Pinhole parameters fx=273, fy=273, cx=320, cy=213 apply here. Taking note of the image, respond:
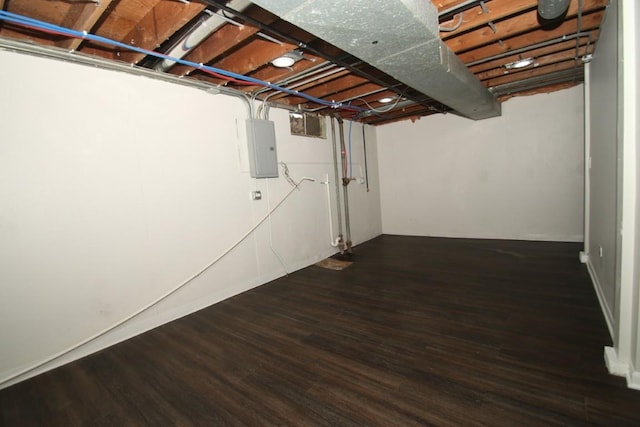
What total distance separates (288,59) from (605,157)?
2694 millimetres

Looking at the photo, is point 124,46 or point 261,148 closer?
point 124,46

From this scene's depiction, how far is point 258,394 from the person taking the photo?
1.58 metres

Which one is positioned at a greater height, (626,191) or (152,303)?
(626,191)

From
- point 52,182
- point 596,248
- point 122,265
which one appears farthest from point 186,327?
point 596,248

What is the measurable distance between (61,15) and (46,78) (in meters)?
0.44

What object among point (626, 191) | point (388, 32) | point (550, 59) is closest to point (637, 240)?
point (626, 191)

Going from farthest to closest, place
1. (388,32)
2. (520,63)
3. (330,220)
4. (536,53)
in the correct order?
(330,220), (520,63), (536,53), (388,32)

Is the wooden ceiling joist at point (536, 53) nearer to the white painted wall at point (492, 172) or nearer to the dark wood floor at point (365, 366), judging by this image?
the white painted wall at point (492, 172)

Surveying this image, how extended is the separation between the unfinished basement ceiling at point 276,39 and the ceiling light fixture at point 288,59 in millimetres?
17

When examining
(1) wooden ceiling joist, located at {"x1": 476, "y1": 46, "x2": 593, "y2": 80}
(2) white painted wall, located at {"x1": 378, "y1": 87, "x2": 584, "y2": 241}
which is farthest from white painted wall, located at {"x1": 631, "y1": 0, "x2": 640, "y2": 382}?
(2) white painted wall, located at {"x1": 378, "y1": 87, "x2": 584, "y2": 241}

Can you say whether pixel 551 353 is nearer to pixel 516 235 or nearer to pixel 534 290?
pixel 534 290

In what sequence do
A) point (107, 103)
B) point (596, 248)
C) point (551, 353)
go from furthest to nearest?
1. point (596, 248)
2. point (107, 103)
3. point (551, 353)

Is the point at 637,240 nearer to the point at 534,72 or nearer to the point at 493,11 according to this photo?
the point at 493,11

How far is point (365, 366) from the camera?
174 centimetres
